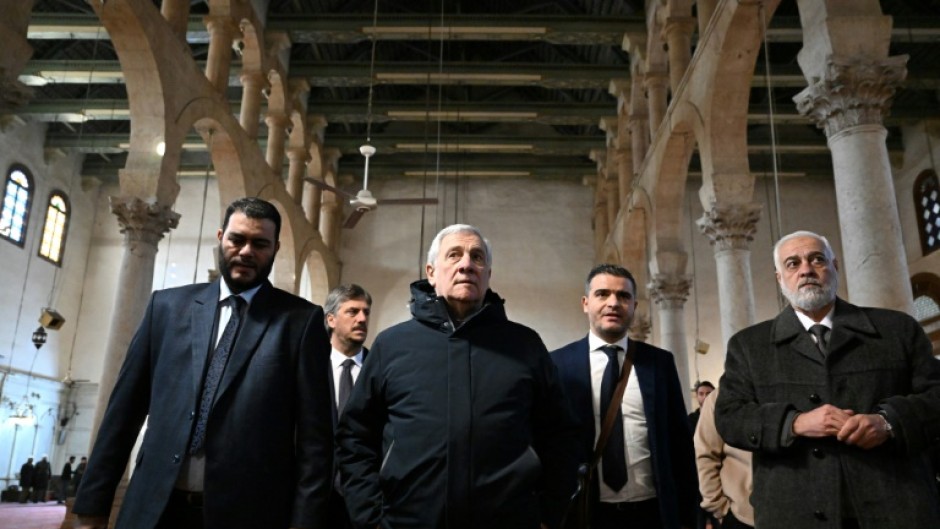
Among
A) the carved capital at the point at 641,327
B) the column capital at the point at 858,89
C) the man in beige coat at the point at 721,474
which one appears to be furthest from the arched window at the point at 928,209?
the man in beige coat at the point at 721,474

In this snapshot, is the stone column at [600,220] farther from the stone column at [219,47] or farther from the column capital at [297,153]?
the stone column at [219,47]

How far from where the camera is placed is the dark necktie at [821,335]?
2.46 meters

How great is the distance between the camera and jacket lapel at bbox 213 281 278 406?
227cm

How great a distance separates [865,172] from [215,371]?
5413 millimetres

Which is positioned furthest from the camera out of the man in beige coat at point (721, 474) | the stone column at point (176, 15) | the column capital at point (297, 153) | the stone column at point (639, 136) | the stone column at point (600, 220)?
the stone column at point (600, 220)

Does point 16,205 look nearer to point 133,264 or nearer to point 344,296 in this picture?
point 133,264

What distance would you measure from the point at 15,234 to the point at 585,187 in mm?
16344

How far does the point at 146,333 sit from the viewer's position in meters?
2.42

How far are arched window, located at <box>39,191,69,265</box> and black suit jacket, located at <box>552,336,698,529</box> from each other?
20.5 meters

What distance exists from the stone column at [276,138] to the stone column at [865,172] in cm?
1234

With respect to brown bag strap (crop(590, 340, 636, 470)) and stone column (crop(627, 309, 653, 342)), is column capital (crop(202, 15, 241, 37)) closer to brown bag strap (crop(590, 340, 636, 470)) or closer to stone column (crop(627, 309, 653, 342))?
→ stone column (crop(627, 309, 653, 342))

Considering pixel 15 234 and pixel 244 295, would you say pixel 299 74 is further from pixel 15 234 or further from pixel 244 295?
pixel 244 295

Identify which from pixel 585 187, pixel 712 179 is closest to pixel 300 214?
pixel 585 187

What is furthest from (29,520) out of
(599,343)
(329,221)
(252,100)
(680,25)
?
(680,25)
